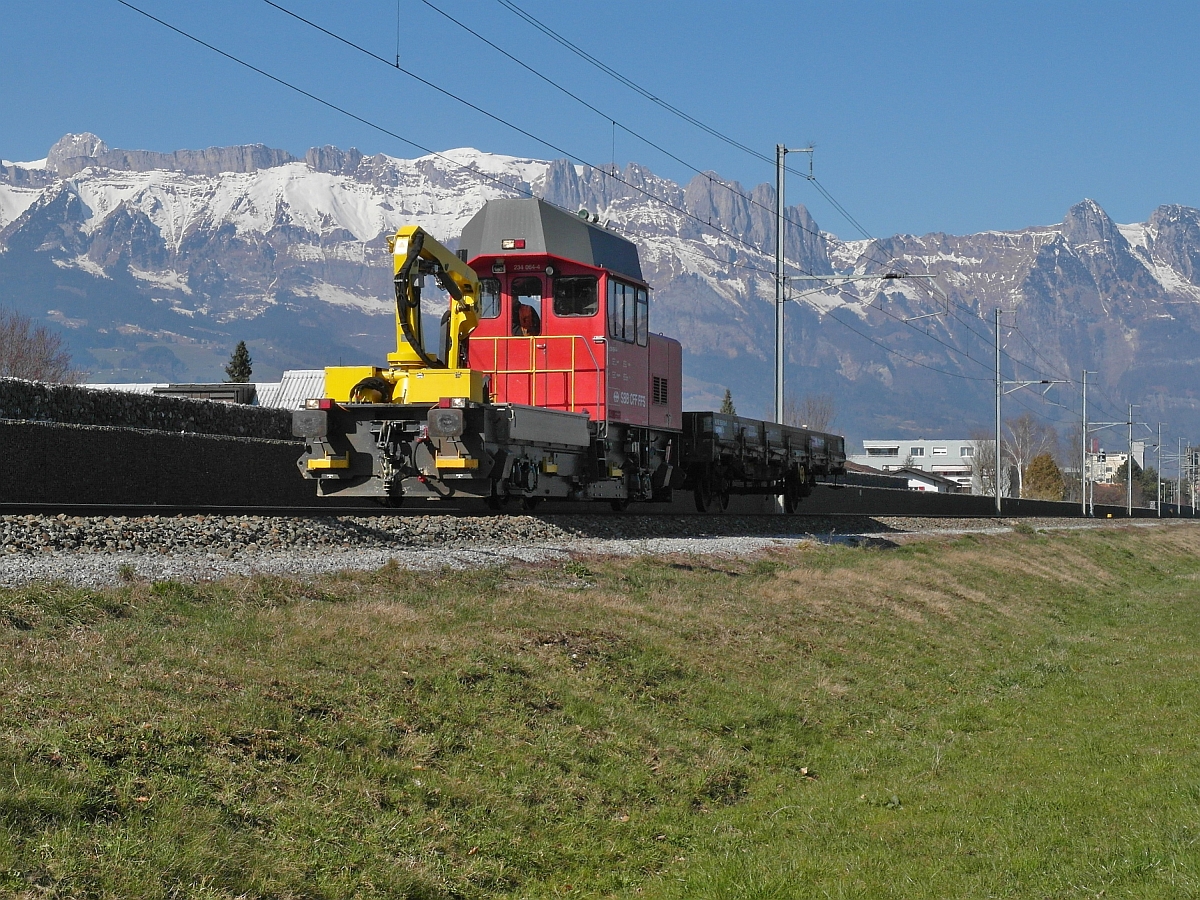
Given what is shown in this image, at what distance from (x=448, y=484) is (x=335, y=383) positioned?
8.00 feet

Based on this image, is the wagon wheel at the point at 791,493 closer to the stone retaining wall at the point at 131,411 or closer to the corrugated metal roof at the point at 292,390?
the stone retaining wall at the point at 131,411

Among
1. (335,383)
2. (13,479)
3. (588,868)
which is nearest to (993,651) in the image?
(335,383)

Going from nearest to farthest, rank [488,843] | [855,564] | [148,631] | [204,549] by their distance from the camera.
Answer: [488,843] < [148,631] < [204,549] < [855,564]

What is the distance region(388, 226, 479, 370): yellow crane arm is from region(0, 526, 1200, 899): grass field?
5.75 meters

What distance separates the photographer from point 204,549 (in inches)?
521

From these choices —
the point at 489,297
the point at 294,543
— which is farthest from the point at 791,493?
the point at 294,543

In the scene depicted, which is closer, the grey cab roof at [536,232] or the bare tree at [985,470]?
the grey cab roof at [536,232]

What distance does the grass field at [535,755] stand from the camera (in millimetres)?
6355

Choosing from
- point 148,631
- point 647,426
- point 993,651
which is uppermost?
point 647,426

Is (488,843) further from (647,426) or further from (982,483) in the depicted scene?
(982,483)

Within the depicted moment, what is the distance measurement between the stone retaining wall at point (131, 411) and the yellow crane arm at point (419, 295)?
5.71 meters

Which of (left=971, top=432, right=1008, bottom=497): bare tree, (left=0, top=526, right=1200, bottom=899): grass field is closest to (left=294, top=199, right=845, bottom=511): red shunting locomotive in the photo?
(left=0, top=526, right=1200, bottom=899): grass field

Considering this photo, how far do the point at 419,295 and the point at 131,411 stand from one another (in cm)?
744

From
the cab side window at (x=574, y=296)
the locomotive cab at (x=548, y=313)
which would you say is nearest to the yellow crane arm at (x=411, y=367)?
the locomotive cab at (x=548, y=313)
